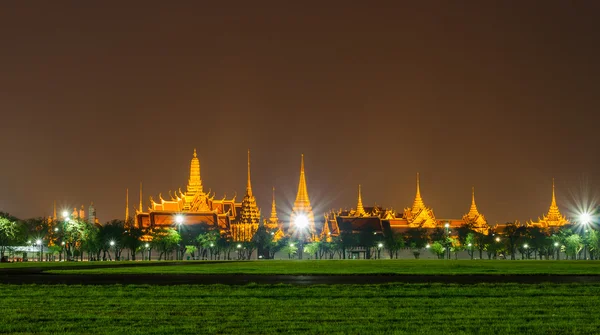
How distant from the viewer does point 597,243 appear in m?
120

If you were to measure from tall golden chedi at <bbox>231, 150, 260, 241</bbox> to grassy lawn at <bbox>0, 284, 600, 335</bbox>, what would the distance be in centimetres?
13604

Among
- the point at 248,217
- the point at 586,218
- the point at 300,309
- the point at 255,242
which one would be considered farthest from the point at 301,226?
the point at 300,309

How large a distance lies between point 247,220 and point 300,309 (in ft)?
499

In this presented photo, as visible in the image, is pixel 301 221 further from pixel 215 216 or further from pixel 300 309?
pixel 300 309

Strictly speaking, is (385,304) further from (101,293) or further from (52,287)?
(52,287)

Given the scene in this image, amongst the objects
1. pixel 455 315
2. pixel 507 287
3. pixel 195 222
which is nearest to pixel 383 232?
pixel 195 222

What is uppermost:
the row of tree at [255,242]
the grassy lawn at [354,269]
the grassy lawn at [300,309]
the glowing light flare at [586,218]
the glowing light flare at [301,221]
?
the glowing light flare at [301,221]

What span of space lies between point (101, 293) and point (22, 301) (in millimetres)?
4216

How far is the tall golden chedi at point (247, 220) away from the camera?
175875mm

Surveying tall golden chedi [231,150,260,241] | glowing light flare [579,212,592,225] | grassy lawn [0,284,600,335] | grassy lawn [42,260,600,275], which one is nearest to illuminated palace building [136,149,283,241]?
tall golden chedi [231,150,260,241]

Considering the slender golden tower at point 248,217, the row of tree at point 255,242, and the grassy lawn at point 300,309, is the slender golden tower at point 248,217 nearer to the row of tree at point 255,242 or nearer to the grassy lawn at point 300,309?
the row of tree at point 255,242

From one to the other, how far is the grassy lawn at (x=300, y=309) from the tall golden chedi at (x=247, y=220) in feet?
446

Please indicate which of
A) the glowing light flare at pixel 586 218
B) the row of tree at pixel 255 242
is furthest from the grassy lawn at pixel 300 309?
the glowing light flare at pixel 586 218

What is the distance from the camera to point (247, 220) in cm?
18112
